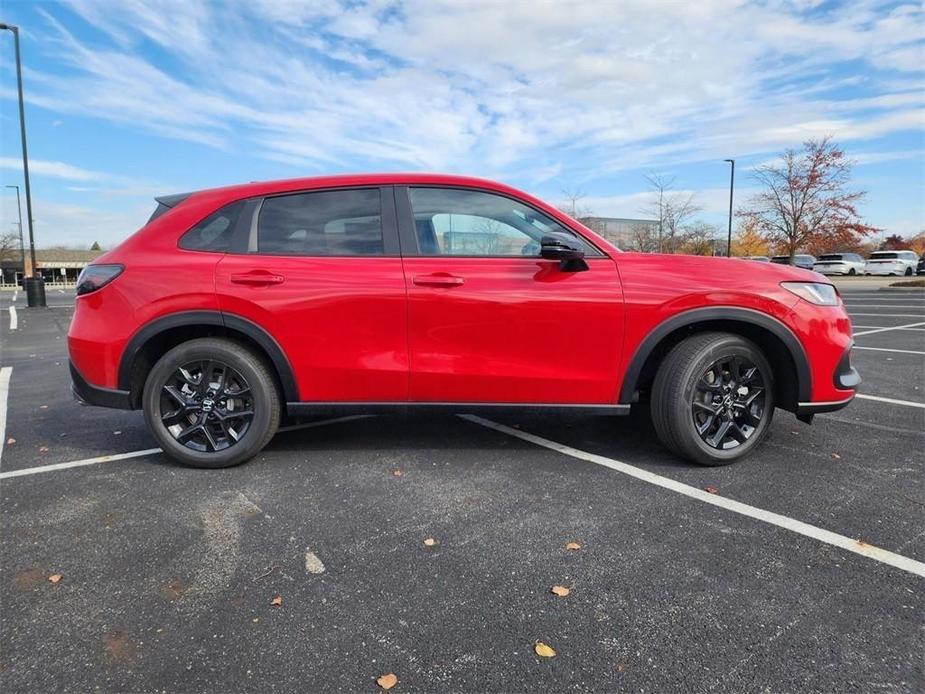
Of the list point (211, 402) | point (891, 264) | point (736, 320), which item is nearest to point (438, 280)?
point (211, 402)

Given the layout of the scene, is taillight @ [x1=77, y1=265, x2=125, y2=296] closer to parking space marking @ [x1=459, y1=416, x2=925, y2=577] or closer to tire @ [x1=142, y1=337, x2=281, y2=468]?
tire @ [x1=142, y1=337, x2=281, y2=468]

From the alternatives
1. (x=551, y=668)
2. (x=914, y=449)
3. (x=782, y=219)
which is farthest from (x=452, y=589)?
(x=782, y=219)

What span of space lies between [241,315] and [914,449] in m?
4.42

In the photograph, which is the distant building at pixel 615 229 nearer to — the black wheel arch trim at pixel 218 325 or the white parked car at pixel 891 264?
the black wheel arch trim at pixel 218 325

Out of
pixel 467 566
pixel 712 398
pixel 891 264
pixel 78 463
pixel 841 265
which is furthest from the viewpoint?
pixel 841 265

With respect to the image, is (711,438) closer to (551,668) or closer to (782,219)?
(551,668)

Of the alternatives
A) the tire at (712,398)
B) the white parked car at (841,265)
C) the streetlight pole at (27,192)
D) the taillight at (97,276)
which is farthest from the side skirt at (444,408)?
the white parked car at (841,265)

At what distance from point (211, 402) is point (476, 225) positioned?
1.96 m

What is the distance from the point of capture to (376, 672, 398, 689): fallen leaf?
1.74 meters

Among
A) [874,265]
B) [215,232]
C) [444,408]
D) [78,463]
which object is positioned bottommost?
[78,463]

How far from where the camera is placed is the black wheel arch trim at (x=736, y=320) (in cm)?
329

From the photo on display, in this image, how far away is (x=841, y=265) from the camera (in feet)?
116

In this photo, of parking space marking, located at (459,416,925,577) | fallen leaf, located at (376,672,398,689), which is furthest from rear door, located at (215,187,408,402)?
fallen leaf, located at (376,672,398,689)

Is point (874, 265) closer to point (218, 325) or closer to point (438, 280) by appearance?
point (438, 280)
